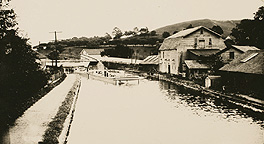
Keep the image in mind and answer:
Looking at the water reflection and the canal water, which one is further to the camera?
the water reflection

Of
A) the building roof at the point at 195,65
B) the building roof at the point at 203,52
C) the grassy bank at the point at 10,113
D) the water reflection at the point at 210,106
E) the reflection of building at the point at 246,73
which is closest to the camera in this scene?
the grassy bank at the point at 10,113

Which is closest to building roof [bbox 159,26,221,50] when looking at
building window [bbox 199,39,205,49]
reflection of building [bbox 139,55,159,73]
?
building window [bbox 199,39,205,49]

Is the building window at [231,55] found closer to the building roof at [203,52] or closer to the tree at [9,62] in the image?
the building roof at [203,52]

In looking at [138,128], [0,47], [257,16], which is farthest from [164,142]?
[257,16]

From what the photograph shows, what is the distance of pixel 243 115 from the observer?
18891 millimetres

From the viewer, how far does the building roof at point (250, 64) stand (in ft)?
77.9

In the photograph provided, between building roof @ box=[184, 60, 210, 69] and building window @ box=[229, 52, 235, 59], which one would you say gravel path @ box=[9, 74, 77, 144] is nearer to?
building window @ box=[229, 52, 235, 59]

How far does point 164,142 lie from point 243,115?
24.4ft

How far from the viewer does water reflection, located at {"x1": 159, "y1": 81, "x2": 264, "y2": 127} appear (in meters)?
18.7

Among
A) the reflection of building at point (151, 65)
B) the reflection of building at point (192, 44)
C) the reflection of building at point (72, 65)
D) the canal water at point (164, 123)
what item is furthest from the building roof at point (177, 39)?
the reflection of building at point (72, 65)

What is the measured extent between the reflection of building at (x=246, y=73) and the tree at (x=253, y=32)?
16.9 m

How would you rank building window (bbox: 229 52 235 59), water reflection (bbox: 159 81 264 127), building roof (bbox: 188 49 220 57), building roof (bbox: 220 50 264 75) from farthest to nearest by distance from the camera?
1. building roof (bbox: 188 49 220 57)
2. building window (bbox: 229 52 235 59)
3. building roof (bbox: 220 50 264 75)
4. water reflection (bbox: 159 81 264 127)

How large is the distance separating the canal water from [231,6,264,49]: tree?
74.2 feet

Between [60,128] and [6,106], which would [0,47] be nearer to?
[6,106]
